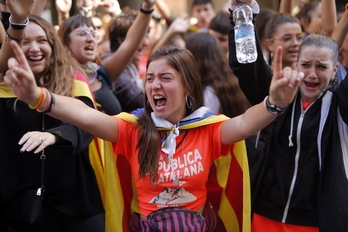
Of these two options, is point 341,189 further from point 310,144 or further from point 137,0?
point 137,0

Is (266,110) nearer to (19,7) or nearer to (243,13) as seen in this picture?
(243,13)

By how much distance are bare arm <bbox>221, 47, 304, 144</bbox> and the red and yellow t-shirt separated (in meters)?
0.10

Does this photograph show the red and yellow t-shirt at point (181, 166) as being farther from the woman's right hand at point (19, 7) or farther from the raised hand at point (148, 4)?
the raised hand at point (148, 4)

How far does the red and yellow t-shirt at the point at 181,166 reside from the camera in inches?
123

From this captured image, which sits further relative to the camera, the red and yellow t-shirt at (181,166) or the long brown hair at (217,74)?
the long brown hair at (217,74)

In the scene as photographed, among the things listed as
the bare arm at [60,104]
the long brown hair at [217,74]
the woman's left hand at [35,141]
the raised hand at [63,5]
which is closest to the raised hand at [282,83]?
the bare arm at [60,104]

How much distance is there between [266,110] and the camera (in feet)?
9.25

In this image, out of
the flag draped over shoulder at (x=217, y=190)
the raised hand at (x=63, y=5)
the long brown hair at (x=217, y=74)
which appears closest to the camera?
the flag draped over shoulder at (x=217, y=190)

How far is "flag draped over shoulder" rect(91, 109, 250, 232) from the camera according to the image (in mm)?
3316

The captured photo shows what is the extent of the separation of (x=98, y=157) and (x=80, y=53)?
4.00ft

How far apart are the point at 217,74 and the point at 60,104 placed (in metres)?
2.01

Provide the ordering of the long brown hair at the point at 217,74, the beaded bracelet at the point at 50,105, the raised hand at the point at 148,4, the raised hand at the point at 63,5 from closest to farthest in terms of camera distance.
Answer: the beaded bracelet at the point at 50,105
the raised hand at the point at 148,4
the long brown hair at the point at 217,74
the raised hand at the point at 63,5

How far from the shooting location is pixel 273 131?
332cm

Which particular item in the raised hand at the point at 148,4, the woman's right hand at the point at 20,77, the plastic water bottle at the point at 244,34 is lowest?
the woman's right hand at the point at 20,77
